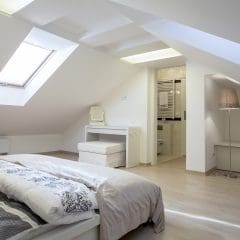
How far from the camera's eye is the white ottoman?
480 centimetres

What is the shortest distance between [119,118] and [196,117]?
193 cm

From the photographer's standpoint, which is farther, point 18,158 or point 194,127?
point 194,127

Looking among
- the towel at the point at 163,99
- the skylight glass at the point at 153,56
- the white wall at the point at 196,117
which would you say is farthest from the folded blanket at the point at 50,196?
the towel at the point at 163,99

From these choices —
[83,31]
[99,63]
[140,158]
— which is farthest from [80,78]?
[140,158]

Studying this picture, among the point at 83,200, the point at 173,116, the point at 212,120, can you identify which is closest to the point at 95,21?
the point at 83,200

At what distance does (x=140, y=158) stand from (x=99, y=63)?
88.5 inches

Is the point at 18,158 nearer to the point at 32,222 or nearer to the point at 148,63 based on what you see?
the point at 32,222

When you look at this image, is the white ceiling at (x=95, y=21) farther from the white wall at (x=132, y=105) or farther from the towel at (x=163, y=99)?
the towel at (x=163, y=99)

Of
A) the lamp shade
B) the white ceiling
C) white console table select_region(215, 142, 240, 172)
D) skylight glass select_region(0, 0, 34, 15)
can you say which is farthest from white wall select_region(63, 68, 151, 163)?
skylight glass select_region(0, 0, 34, 15)

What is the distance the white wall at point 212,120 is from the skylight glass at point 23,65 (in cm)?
309

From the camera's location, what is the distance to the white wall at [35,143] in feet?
19.5

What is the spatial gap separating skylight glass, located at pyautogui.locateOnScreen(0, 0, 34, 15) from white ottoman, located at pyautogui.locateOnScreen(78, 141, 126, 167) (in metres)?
2.82

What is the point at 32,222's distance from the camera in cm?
135

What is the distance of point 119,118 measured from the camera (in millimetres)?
5758
